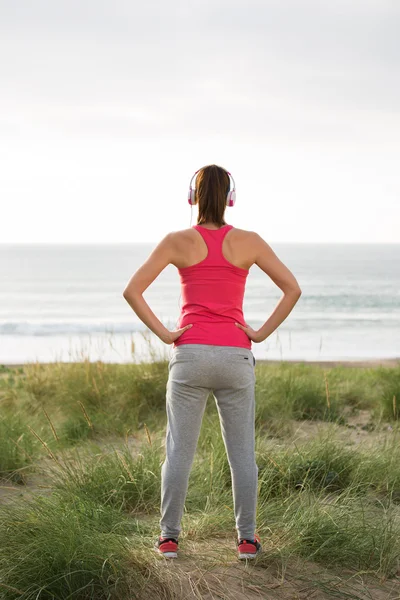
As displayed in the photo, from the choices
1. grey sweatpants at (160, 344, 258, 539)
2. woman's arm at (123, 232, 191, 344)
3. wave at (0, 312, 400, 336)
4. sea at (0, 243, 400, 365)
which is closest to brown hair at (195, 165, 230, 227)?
woman's arm at (123, 232, 191, 344)

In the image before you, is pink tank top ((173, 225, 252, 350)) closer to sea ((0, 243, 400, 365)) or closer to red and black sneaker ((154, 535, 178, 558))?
red and black sneaker ((154, 535, 178, 558))

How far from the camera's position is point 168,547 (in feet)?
11.6

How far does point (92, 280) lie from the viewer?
2233 inches

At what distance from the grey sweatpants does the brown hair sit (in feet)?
2.09

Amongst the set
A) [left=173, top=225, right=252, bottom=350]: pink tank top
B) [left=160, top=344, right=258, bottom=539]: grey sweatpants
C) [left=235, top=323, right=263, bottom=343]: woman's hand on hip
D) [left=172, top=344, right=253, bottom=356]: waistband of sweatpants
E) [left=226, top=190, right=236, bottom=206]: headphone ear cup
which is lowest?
[left=160, top=344, right=258, bottom=539]: grey sweatpants

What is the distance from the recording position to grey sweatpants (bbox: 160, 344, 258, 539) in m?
3.38

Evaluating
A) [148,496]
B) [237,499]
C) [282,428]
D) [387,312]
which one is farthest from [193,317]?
[387,312]

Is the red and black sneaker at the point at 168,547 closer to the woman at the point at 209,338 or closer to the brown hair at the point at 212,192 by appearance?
the woman at the point at 209,338

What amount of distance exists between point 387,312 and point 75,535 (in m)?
33.6

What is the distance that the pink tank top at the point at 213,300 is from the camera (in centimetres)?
342

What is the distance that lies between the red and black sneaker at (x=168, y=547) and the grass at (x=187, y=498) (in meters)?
0.07

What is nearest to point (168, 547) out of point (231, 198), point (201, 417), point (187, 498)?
point (201, 417)

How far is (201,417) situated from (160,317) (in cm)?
2454

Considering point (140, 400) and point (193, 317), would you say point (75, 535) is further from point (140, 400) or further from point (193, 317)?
point (140, 400)
